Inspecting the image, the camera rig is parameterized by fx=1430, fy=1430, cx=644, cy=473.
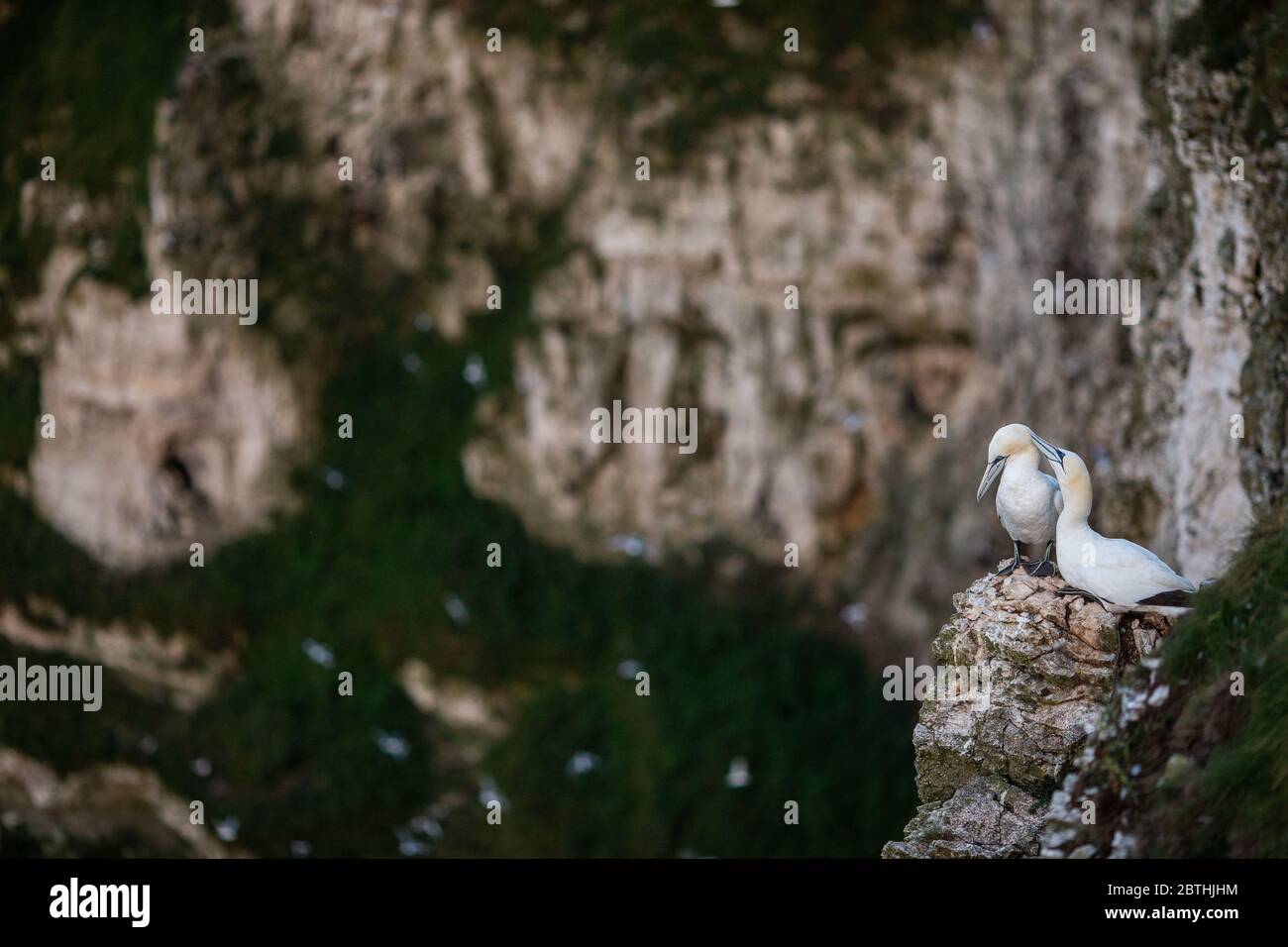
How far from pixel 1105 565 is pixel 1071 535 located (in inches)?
10.7

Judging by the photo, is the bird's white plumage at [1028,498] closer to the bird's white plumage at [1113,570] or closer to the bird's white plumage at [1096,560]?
the bird's white plumage at [1096,560]

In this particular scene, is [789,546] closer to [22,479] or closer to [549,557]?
[549,557]

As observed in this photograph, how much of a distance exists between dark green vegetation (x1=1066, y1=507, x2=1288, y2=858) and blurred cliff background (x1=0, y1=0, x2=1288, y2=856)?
17259 millimetres

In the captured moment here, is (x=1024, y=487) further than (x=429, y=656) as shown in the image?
No

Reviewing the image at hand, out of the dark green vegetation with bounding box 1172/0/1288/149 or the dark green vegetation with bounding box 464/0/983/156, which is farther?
the dark green vegetation with bounding box 464/0/983/156

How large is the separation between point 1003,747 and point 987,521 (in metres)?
17.4

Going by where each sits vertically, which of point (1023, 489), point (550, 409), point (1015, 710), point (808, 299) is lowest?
point (1015, 710)

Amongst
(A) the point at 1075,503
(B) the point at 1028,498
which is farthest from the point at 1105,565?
(B) the point at 1028,498

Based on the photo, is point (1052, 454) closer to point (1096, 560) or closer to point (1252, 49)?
point (1096, 560)

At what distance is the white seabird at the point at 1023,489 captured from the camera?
884cm

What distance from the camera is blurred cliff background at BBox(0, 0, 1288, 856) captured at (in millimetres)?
25391

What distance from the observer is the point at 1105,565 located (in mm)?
8430

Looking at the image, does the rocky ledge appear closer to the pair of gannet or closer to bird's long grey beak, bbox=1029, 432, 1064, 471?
the pair of gannet

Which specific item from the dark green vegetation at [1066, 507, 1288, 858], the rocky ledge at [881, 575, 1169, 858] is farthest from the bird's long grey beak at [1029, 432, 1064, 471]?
the dark green vegetation at [1066, 507, 1288, 858]
